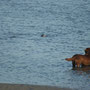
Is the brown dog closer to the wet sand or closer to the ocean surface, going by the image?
the ocean surface

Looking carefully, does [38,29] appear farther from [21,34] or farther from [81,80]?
[81,80]

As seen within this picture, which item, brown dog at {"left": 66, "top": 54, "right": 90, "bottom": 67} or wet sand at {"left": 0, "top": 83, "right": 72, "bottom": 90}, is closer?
wet sand at {"left": 0, "top": 83, "right": 72, "bottom": 90}

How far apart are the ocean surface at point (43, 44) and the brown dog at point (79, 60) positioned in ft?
0.74

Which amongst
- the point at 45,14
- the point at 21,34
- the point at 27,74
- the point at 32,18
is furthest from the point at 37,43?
the point at 45,14

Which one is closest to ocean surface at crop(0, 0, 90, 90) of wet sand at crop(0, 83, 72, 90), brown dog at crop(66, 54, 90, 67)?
brown dog at crop(66, 54, 90, 67)

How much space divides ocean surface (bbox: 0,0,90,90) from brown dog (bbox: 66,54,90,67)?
22 cm

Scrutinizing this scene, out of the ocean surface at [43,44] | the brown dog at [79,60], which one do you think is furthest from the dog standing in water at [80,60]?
the ocean surface at [43,44]

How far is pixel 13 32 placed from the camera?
20234mm

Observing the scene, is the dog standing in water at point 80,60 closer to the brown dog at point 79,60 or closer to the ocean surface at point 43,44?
the brown dog at point 79,60

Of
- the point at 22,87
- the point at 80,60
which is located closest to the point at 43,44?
the point at 80,60

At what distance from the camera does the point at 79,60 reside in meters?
12.6

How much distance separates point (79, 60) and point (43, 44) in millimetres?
4440

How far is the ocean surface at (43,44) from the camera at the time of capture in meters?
11.3

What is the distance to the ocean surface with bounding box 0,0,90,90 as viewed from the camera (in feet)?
37.0
